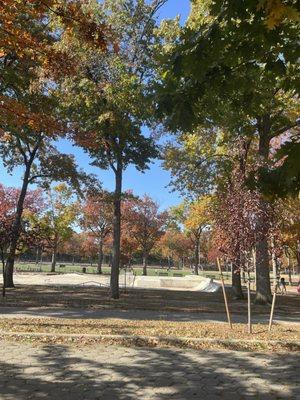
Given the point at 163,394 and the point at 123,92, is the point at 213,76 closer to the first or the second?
the point at 163,394

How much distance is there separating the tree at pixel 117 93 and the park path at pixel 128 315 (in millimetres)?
5173

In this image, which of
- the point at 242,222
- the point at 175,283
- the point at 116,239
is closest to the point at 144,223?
the point at 175,283

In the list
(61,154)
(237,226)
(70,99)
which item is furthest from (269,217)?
(61,154)

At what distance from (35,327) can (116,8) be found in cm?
1439

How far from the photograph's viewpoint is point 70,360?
7.41 metres

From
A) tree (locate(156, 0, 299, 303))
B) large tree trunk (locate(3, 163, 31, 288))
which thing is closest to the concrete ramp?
large tree trunk (locate(3, 163, 31, 288))

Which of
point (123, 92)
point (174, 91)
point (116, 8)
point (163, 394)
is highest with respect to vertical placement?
point (116, 8)

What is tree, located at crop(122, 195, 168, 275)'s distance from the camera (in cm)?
5700

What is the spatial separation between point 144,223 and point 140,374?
5139 cm

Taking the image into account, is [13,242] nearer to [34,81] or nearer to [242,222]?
[34,81]

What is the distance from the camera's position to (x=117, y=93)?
17.5 meters

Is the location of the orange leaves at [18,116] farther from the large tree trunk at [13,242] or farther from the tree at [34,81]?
the large tree trunk at [13,242]

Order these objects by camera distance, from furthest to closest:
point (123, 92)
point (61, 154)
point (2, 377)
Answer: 1. point (61, 154)
2. point (123, 92)
3. point (2, 377)

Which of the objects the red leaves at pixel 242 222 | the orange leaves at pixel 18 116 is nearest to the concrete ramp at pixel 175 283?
the red leaves at pixel 242 222
